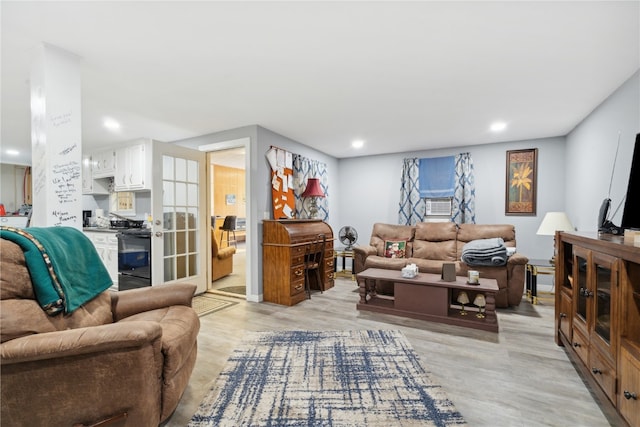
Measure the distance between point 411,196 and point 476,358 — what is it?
10.6ft

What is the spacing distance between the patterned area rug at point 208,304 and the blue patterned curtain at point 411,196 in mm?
3230

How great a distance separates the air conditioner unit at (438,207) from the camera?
4941 millimetres

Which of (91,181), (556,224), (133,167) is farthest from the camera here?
(91,181)

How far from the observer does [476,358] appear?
2.23 m

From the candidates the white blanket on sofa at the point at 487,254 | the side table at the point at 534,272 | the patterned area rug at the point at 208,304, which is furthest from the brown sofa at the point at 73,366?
the side table at the point at 534,272

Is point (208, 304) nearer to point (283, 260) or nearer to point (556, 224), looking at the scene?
point (283, 260)

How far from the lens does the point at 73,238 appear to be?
1732 millimetres

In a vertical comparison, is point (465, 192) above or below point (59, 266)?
above

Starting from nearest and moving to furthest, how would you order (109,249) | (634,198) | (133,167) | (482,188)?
(634,198) < (109,249) < (133,167) < (482,188)

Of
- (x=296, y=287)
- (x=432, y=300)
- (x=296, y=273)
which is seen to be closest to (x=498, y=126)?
(x=432, y=300)

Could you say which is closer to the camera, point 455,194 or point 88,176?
point 455,194

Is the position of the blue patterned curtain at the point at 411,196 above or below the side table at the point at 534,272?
above

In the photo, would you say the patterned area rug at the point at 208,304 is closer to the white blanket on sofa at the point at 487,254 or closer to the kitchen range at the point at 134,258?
the kitchen range at the point at 134,258

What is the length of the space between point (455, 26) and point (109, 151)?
534cm
